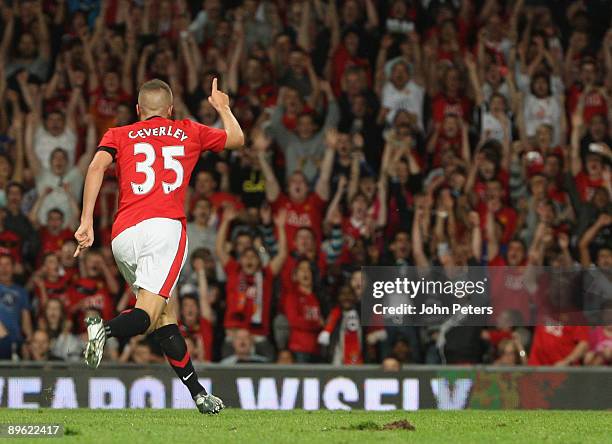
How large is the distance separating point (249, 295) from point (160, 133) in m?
5.25

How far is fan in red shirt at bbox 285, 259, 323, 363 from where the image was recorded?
518 inches

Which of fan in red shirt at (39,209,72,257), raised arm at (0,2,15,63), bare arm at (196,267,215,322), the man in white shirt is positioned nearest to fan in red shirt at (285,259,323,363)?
bare arm at (196,267,215,322)

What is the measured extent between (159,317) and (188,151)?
3.57 ft

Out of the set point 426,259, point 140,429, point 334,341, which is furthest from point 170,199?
point 426,259

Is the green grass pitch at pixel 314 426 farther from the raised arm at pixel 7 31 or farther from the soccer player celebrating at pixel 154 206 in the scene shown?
the raised arm at pixel 7 31

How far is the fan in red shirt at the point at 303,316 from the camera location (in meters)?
13.1

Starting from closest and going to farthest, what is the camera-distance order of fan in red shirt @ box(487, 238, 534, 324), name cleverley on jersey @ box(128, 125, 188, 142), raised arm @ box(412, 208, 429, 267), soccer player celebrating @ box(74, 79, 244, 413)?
soccer player celebrating @ box(74, 79, 244, 413), name cleverley on jersey @ box(128, 125, 188, 142), fan in red shirt @ box(487, 238, 534, 324), raised arm @ box(412, 208, 429, 267)

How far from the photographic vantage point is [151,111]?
849cm

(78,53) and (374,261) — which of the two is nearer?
(374,261)

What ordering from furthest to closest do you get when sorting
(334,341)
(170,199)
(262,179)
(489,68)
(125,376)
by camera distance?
(489,68) < (262,179) < (334,341) < (125,376) < (170,199)

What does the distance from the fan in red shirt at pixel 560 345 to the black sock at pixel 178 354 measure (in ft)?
16.2

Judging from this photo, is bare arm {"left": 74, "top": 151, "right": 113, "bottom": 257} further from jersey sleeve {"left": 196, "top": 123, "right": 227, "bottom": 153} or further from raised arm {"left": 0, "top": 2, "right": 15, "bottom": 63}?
raised arm {"left": 0, "top": 2, "right": 15, "bottom": 63}

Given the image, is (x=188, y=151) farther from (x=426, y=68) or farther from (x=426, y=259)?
(x=426, y=68)

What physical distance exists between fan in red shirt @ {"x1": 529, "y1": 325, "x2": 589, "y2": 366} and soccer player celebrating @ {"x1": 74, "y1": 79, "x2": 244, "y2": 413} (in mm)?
4891
